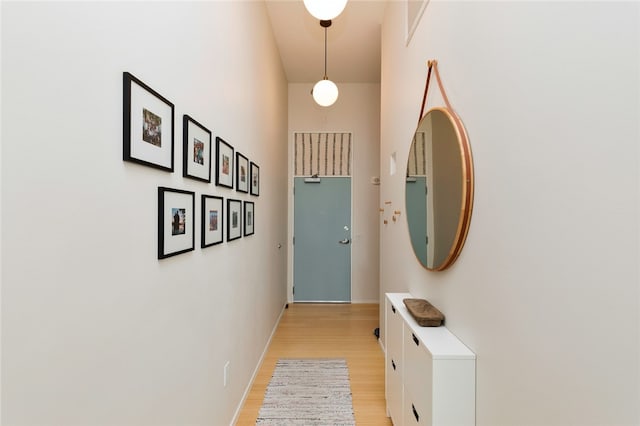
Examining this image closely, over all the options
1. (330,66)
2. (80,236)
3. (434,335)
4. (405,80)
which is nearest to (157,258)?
(80,236)

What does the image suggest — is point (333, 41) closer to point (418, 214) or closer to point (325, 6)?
point (325, 6)

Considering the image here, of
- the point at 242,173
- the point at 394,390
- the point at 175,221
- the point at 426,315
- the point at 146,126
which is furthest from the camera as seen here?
the point at 242,173

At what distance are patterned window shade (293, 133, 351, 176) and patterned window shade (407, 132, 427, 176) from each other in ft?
9.05

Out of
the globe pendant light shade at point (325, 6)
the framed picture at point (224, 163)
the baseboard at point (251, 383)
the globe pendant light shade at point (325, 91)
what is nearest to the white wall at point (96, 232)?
the framed picture at point (224, 163)

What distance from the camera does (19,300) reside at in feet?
2.04

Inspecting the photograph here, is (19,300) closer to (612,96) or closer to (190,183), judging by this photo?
(190,183)

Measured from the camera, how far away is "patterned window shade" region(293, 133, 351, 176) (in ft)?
16.0

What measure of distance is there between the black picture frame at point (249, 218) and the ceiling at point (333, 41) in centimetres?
197

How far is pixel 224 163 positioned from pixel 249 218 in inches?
28.3

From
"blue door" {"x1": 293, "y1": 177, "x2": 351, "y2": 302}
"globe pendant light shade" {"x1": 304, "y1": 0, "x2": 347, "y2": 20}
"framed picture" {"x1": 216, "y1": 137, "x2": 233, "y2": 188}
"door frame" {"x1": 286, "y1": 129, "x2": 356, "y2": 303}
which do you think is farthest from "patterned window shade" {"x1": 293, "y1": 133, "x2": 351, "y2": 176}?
"framed picture" {"x1": 216, "y1": 137, "x2": 233, "y2": 188}

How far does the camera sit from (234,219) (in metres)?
2.02

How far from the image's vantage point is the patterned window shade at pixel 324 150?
4.86 meters

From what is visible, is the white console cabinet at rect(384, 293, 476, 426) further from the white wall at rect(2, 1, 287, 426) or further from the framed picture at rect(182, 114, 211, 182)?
the framed picture at rect(182, 114, 211, 182)

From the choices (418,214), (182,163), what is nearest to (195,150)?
(182,163)
